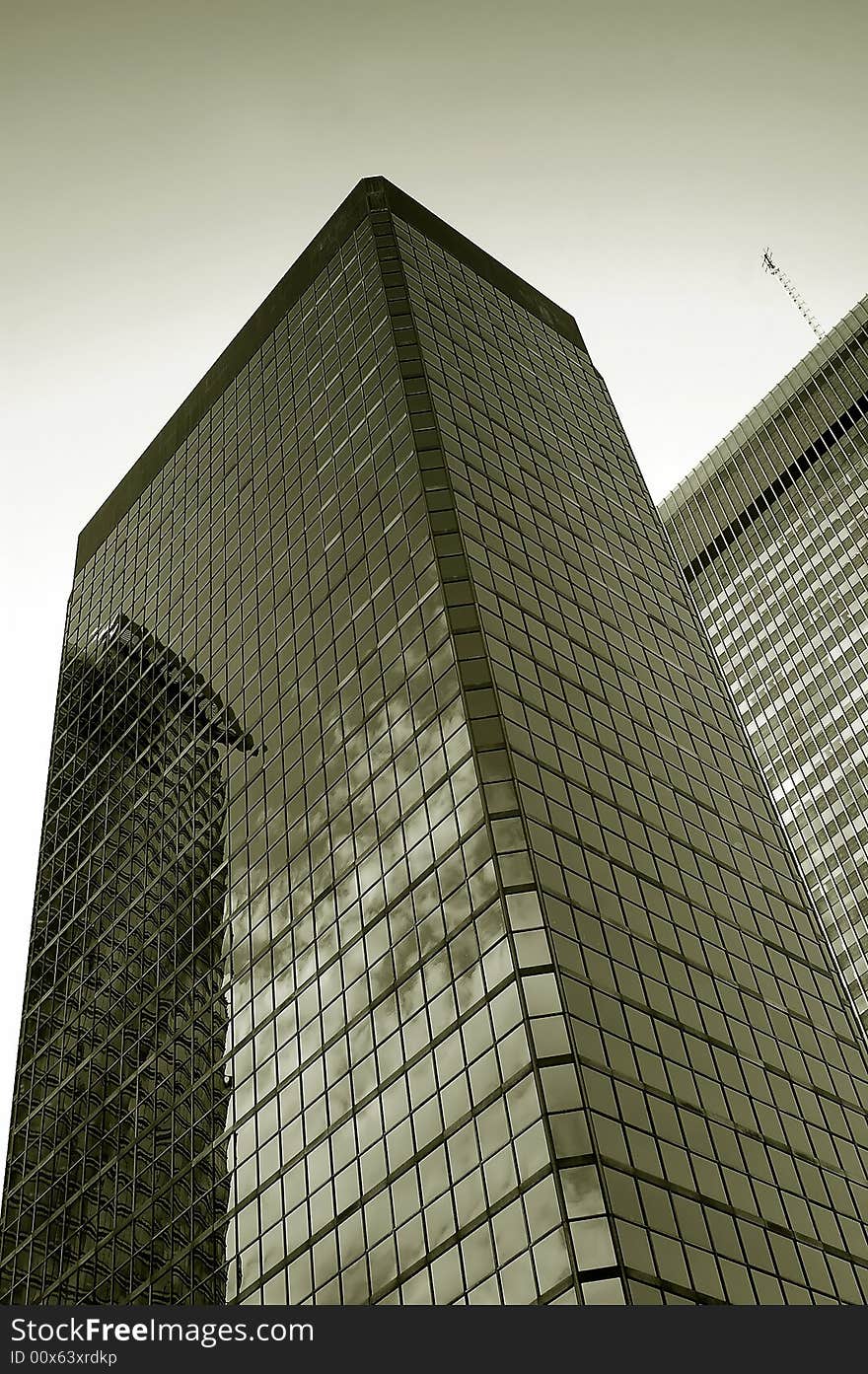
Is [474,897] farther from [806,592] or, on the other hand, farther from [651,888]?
[806,592]

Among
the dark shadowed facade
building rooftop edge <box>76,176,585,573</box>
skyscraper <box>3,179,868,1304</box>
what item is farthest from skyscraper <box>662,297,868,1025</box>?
the dark shadowed facade

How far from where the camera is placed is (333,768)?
65250 millimetres

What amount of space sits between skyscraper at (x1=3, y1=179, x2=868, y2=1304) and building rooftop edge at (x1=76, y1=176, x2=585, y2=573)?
6.22 meters

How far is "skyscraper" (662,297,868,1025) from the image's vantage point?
133m

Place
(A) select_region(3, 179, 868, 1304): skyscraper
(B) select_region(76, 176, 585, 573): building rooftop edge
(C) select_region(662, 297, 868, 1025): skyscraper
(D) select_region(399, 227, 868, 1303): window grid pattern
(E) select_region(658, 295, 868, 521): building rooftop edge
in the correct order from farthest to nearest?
(E) select_region(658, 295, 868, 521): building rooftop edge, (C) select_region(662, 297, 868, 1025): skyscraper, (B) select_region(76, 176, 585, 573): building rooftop edge, (D) select_region(399, 227, 868, 1303): window grid pattern, (A) select_region(3, 179, 868, 1304): skyscraper

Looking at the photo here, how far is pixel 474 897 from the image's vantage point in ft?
174

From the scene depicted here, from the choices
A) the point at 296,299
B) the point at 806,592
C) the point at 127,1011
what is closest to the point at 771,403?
the point at 806,592

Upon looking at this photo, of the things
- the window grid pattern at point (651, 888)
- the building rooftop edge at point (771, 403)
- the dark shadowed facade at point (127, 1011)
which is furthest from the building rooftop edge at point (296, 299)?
the building rooftop edge at point (771, 403)

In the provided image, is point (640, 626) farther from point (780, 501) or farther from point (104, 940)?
point (780, 501)

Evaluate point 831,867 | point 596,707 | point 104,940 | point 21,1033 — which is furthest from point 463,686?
point 831,867

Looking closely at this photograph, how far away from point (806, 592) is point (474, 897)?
108276 millimetres

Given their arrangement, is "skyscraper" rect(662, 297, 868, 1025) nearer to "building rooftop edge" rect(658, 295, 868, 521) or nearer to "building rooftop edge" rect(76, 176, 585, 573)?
"building rooftop edge" rect(658, 295, 868, 521)

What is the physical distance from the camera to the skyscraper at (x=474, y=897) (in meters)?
46.5

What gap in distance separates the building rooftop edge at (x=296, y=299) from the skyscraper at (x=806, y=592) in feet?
170
